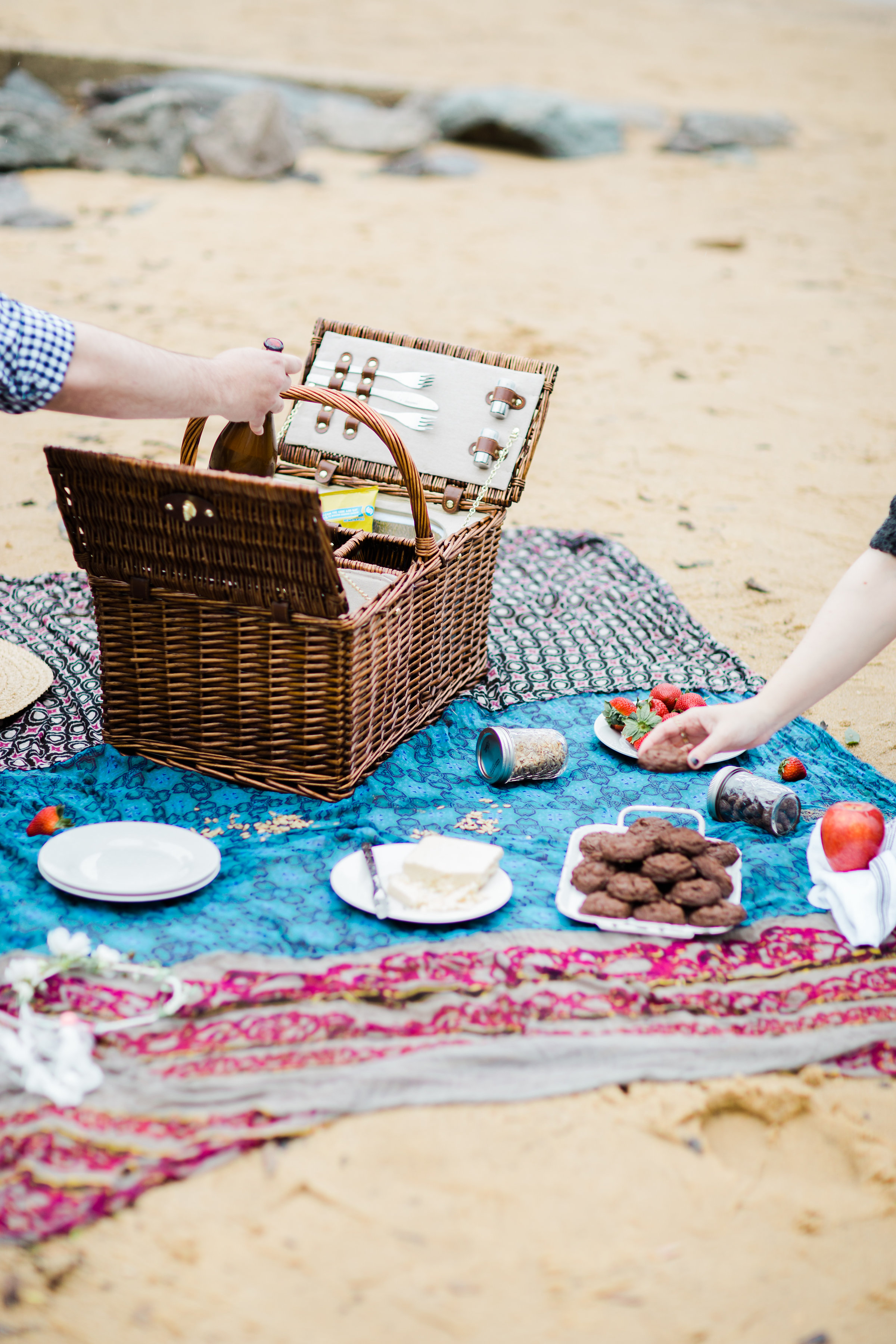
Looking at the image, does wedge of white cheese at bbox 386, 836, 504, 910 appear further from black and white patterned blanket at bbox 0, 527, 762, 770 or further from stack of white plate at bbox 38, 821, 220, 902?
black and white patterned blanket at bbox 0, 527, 762, 770

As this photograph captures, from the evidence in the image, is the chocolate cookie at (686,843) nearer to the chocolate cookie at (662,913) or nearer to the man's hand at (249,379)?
the chocolate cookie at (662,913)

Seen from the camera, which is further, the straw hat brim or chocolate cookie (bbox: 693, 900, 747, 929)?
the straw hat brim

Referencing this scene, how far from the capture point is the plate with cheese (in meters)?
2.26

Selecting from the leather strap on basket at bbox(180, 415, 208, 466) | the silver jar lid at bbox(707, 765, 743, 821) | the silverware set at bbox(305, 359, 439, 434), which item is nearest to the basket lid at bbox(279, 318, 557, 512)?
the silverware set at bbox(305, 359, 439, 434)

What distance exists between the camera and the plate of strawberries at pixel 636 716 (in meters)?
2.98

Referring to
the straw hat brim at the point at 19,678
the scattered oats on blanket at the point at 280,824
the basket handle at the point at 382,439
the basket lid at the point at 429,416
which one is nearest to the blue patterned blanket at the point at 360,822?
the scattered oats on blanket at the point at 280,824

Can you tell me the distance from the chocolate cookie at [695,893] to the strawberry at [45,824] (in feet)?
4.36

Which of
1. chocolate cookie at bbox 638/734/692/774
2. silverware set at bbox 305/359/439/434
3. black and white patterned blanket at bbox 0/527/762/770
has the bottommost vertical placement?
black and white patterned blanket at bbox 0/527/762/770

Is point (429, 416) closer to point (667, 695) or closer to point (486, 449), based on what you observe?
point (486, 449)

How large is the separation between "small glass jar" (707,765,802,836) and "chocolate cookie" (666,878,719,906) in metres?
0.40

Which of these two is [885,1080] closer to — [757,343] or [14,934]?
[14,934]

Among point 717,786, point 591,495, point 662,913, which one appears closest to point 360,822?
point 662,913

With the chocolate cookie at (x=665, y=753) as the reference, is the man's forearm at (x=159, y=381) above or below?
above

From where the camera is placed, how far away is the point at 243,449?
2.87 m
